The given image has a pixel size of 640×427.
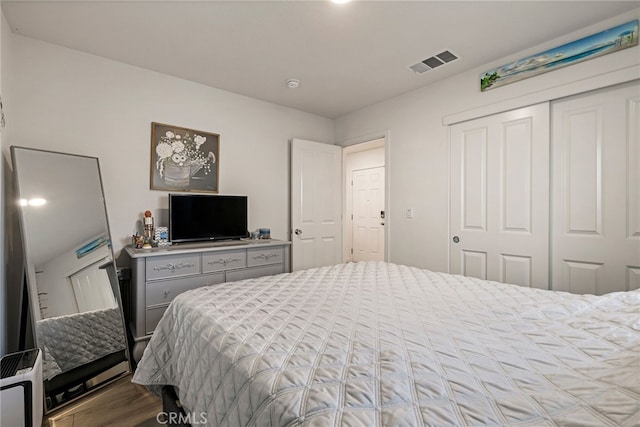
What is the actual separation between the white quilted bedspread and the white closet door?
85 centimetres

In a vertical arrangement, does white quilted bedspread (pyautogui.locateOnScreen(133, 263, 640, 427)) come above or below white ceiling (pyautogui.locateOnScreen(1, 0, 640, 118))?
below

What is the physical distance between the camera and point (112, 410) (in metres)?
1.81

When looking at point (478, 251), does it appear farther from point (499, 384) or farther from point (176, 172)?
point (176, 172)

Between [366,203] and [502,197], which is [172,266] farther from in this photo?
[366,203]

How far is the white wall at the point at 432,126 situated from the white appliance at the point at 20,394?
10.1 ft

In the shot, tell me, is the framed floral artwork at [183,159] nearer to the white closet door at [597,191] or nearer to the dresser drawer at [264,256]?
the dresser drawer at [264,256]

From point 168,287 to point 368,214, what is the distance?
13.3 feet

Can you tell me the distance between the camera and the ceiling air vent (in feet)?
8.39

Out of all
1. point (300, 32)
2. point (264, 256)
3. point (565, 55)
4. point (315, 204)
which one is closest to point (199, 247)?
point (264, 256)

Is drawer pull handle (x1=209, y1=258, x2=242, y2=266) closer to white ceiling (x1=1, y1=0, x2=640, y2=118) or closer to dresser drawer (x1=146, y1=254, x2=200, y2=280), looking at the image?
dresser drawer (x1=146, y1=254, x2=200, y2=280)

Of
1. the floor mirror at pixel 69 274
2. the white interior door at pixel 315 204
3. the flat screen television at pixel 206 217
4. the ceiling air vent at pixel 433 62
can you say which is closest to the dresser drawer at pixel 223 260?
the flat screen television at pixel 206 217

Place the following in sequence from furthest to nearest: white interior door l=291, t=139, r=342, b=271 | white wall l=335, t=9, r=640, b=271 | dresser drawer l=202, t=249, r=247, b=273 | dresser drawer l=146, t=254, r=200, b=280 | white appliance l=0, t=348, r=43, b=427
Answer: white interior door l=291, t=139, r=342, b=271 < dresser drawer l=202, t=249, r=247, b=273 < dresser drawer l=146, t=254, r=200, b=280 < white wall l=335, t=9, r=640, b=271 < white appliance l=0, t=348, r=43, b=427

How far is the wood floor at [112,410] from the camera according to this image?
66.8 inches

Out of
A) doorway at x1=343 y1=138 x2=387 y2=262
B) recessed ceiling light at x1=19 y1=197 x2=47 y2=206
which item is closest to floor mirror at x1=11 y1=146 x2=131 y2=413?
→ recessed ceiling light at x1=19 y1=197 x2=47 y2=206
